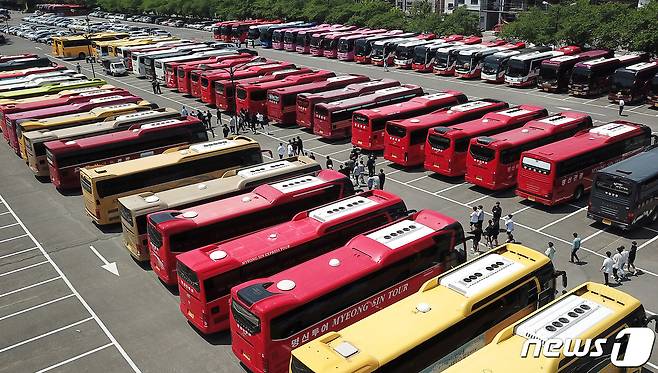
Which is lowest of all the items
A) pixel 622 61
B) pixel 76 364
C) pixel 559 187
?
pixel 76 364

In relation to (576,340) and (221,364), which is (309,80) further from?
(576,340)

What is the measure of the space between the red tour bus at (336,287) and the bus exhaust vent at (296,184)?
5.33 meters

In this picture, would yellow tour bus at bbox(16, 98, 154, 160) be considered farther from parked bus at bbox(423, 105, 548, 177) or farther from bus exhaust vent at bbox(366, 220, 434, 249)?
bus exhaust vent at bbox(366, 220, 434, 249)

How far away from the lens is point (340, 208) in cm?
2097

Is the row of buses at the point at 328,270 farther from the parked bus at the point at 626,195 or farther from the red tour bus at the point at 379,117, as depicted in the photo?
the red tour bus at the point at 379,117

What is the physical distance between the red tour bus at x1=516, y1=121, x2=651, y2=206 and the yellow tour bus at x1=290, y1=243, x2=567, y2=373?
10021 millimetres

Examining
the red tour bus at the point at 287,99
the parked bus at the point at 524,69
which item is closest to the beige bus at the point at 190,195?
the red tour bus at the point at 287,99

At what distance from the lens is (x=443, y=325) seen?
1388 centimetres

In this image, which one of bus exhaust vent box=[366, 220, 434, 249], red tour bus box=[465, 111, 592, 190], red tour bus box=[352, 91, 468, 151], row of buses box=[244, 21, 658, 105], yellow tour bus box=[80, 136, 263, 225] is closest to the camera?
bus exhaust vent box=[366, 220, 434, 249]

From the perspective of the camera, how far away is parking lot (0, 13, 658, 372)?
17.6 meters

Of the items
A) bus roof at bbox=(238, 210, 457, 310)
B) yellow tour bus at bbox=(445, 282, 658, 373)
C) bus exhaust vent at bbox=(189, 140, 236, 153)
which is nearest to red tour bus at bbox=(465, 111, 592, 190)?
bus roof at bbox=(238, 210, 457, 310)

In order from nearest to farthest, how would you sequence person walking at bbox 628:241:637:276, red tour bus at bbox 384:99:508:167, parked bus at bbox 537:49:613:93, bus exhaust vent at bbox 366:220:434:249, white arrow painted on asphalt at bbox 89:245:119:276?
bus exhaust vent at bbox 366:220:434:249, person walking at bbox 628:241:637:276, white arrow painted on asphalt at bbox 89:245:119:276, red tour bus at bbox 384:99:508:167, parked bus at bbox 537:49:613:93

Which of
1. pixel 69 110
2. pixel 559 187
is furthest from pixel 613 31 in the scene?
pixel 69 110

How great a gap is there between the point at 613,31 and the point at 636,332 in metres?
50.9
